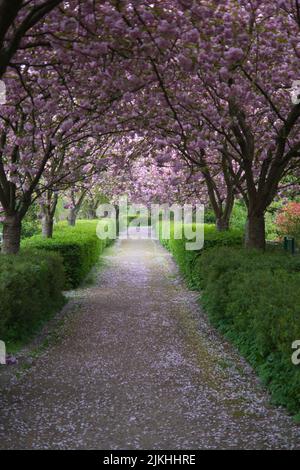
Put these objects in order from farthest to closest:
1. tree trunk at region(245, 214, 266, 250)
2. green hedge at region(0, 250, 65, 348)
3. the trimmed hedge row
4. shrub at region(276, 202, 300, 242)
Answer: shrub at region(276, 202, 300, 242)
tree trunk at region(245, 214, 266, 250)
green hedge at region(0, 250, 65, 348)
the trimmed hedge row

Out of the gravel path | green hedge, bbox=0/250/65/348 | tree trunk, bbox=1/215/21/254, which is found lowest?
the gravel path

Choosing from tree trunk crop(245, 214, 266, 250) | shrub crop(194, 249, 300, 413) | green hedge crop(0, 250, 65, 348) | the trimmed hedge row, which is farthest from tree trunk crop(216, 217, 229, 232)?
green hedge crop(0, 250, 65, 348)

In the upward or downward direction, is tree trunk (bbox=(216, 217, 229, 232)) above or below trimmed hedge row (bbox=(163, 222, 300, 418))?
above

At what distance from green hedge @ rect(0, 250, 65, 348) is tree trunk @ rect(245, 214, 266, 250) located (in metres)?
4.00

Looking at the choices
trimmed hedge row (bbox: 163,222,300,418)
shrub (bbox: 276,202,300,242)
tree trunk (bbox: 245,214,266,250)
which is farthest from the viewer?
shrub (bbox: 276,202,300,242)

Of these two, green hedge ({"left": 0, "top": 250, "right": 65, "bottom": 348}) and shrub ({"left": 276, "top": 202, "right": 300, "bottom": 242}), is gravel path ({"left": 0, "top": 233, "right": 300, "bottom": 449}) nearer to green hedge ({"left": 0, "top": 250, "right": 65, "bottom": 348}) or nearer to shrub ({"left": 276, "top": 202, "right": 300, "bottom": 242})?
green hedge ({"left": 0, "top": 250, "right": 65, "bottom": 348})

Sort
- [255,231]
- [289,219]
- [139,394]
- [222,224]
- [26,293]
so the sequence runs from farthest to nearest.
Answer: [289,219]
[222,224]
[255,231]
[26,293]
[139,394]

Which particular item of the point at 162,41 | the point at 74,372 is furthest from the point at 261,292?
the point at 162,41

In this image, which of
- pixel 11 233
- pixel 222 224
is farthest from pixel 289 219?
pixel 11 233

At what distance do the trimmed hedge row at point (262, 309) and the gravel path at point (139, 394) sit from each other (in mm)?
217

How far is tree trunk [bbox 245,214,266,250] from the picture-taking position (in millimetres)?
12102

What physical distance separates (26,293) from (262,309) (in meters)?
3.70

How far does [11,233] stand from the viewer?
11.9 meters

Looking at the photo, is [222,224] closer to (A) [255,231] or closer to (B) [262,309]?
(A) [255,231]
